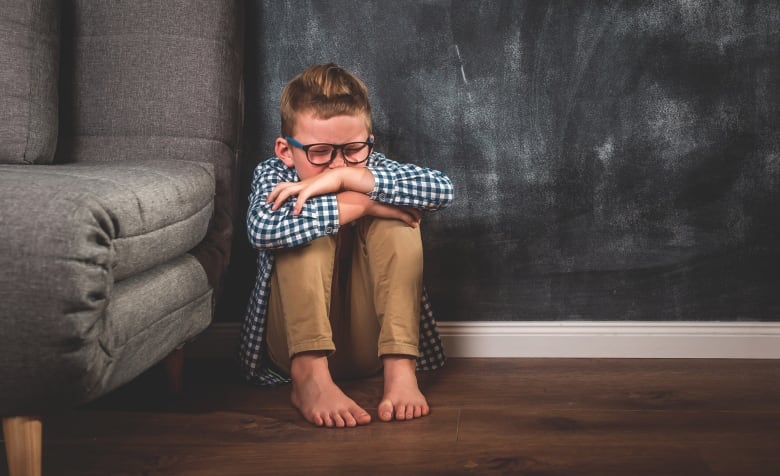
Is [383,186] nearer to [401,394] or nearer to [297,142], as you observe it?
[297,142]

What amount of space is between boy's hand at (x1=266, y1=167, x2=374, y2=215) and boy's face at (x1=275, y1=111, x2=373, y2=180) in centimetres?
5

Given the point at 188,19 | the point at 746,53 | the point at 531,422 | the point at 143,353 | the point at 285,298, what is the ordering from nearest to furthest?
the point at 143,353, the point at 531,422, the point at 285,298, the point at 188,19, the point at 746,53

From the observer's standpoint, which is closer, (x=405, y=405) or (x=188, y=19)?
(x=405, y=405)

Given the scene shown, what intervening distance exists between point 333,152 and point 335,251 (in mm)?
184

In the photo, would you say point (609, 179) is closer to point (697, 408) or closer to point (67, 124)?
point (697, 408)

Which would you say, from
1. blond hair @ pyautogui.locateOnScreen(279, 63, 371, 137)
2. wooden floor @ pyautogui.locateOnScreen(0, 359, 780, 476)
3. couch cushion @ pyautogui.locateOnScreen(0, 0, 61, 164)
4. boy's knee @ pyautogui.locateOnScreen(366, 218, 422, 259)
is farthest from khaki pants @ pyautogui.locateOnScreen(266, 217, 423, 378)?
couch cushion @ pyautogui.locateOnScreen(0, 0, 61, 164)

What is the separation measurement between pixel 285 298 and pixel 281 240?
0.12 m

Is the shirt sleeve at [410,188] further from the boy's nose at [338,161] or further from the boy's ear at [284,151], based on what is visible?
the boy's ear at [284,151]

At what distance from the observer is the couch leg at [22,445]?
3.11 ft

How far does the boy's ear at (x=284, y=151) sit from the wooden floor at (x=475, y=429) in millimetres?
446

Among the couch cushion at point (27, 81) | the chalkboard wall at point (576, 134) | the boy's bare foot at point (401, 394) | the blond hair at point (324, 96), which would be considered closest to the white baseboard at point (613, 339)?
→ the chalkboard wall at point (576, 134)

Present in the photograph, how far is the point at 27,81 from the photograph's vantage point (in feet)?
4.53

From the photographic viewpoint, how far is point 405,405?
1.34 metres

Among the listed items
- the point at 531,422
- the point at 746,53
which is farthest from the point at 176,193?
the point at 746,53
